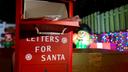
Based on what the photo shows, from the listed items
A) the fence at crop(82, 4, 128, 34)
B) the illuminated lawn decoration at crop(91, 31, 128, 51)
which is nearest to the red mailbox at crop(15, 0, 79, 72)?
the illuminated lawn decoration at crop(91, 31, 128, 51)

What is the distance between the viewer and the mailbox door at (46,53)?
1869 mm

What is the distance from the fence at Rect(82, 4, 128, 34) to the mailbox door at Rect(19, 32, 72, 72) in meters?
3.62

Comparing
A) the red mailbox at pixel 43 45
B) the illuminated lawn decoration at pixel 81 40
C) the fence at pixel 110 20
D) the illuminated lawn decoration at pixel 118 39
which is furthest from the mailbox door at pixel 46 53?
the fence at pixel 110 20

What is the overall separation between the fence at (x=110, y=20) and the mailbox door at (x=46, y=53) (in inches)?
143

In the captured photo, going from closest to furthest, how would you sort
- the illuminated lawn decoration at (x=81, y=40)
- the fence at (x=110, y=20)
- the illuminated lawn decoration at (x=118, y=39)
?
the illuminated lawn decoration at (x=81, y=40)
the illuminated lawn decoration at (x=118, y=39)
the fence at (x=110, y=20)

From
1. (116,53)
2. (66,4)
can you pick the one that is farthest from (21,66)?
(116,53)

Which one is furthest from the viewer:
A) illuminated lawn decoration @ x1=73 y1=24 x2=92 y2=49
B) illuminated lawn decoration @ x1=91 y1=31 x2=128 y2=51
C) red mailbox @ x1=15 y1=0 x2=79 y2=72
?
illuminated lawn decoration @ x1=91 y1=31 x2=128 y2=51

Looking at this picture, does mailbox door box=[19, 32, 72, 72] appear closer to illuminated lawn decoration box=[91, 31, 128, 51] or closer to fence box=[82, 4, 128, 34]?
illuminated lawn decoration box=[91, 31, 128, 51]

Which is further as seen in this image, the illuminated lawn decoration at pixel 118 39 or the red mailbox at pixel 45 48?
the illuminated lawn decoration at pixel 118 39

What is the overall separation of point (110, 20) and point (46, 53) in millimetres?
4189

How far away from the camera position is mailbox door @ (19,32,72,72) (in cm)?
187

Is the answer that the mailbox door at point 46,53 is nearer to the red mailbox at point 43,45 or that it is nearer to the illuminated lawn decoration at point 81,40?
the red mailbox at point 43,45

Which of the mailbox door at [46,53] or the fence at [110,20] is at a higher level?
the fence at [110,20]

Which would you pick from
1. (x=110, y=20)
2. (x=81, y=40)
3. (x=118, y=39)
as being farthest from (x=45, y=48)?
(x=110, y=20)
